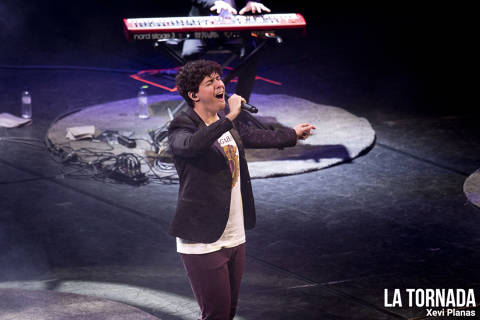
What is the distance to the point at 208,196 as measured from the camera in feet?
10.2

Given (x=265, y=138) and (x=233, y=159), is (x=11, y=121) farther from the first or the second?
(x=233, y=159)

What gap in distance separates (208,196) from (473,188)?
335 cm

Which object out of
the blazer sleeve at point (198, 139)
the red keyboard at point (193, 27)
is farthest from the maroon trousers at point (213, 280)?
the red keyboard at point (193, 27)

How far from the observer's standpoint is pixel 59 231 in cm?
509

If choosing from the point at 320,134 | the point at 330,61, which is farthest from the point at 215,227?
the point at 330,61

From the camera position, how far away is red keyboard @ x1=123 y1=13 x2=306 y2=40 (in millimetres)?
6141

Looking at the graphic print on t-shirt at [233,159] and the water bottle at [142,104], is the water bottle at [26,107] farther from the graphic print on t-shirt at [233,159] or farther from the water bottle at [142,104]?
the graphic print on t-shirt at [233,159]

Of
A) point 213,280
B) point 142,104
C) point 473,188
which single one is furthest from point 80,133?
point 213,280

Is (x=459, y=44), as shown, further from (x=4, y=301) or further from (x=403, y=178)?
(x=4, y=301)

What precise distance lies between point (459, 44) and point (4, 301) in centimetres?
896

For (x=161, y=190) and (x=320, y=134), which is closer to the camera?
(x=161, y=190)

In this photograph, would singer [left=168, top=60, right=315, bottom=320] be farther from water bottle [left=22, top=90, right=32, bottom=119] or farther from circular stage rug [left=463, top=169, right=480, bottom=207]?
water bottle [left=22, top=90, right=32, bottom=119]

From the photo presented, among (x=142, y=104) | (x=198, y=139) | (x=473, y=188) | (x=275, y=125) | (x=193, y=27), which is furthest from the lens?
(x=142, y=104)

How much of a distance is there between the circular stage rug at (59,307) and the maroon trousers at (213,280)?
777 mm
